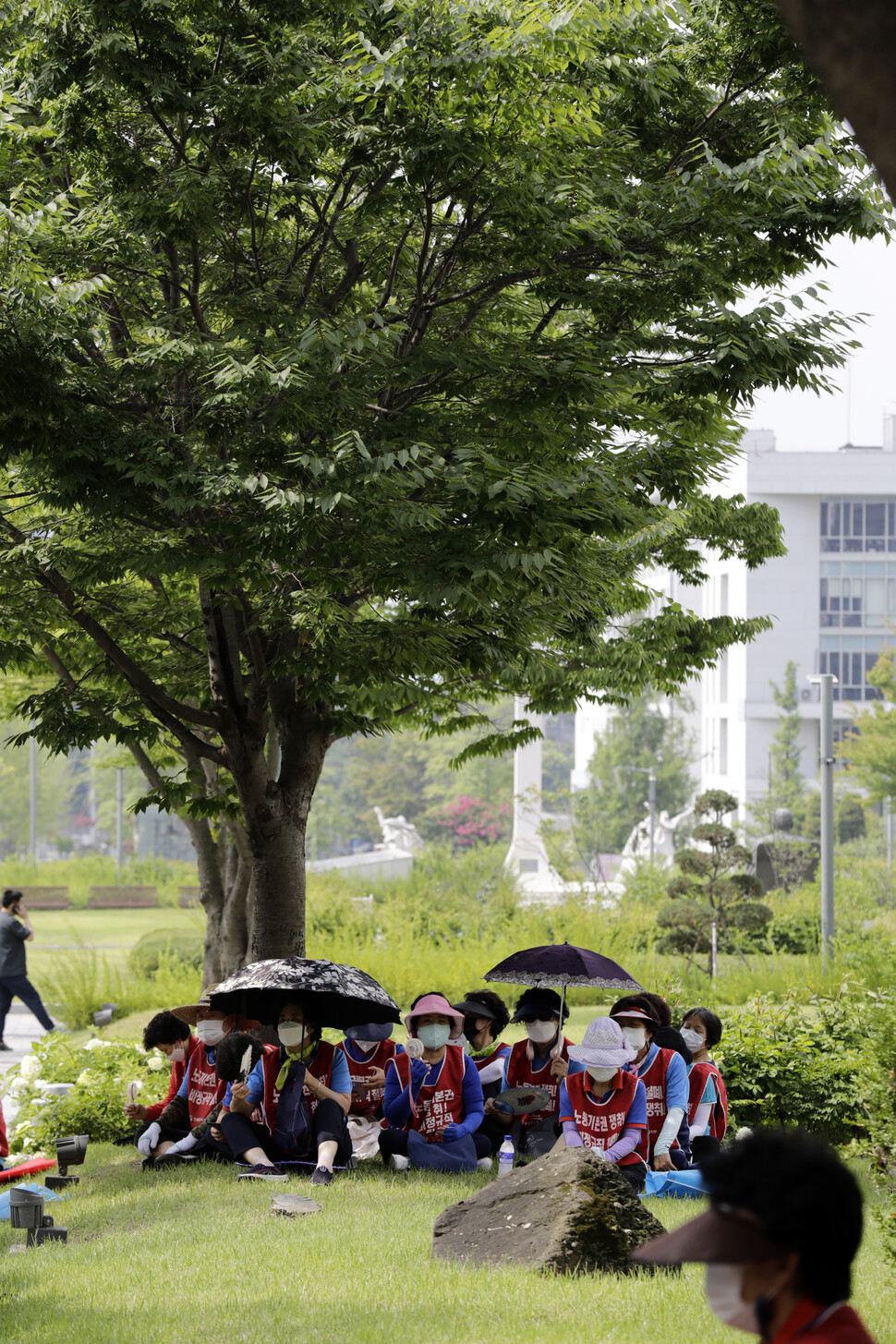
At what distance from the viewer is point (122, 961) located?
2339 cm

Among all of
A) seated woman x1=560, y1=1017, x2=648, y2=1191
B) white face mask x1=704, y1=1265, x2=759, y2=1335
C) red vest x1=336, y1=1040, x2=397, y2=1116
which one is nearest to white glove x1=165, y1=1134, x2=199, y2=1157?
red vest x1=336, y1=1040, x2=397, y2=1116

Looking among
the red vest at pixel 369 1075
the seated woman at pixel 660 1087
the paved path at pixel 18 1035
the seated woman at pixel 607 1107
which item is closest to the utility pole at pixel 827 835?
the red vest at pixel 369 1075

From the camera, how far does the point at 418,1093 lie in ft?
26.6

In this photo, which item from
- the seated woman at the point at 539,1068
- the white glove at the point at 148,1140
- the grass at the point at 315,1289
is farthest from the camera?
the seated woman at the point at 539,1068

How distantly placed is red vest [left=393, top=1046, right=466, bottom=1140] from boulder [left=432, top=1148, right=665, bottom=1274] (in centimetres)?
209

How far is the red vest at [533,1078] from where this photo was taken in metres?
8.41

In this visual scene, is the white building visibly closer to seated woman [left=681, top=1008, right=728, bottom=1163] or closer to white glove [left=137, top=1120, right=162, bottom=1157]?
seated woman [left=681, top=1008, right=728, bottom=1163]

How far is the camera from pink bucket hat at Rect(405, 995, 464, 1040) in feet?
25.9

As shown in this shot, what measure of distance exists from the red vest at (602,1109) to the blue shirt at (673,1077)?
1.34ft

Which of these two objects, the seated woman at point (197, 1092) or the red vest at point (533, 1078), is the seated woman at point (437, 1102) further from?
Answer: the seated woman at point (197, 1092)

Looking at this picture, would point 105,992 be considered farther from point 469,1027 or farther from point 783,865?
point 783,865

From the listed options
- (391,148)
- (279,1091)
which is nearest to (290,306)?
(391,148)

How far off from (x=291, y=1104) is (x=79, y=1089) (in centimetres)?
288

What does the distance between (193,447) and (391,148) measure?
251 centimetres
